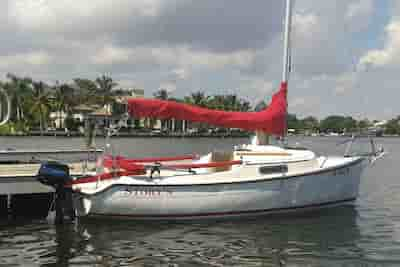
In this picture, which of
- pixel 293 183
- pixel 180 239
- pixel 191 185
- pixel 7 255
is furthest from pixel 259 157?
pixel 7 255

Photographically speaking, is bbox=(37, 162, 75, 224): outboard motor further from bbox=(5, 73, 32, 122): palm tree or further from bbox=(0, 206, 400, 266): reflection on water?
bbox=(5, 73, 32, 122): palm tree

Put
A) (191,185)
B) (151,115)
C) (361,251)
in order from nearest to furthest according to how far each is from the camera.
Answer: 1. (361,251)
2. (191,185)
3. (151,115)

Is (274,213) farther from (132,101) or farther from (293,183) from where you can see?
(132,101)

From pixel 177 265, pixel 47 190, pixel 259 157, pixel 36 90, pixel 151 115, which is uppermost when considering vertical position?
pixel 36 90

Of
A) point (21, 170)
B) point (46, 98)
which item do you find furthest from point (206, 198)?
point (46, 98)

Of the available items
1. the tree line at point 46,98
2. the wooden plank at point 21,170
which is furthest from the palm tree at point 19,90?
the wooden plank at point 21,170

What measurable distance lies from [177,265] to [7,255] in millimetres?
3952

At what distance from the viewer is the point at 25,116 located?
3703 inches

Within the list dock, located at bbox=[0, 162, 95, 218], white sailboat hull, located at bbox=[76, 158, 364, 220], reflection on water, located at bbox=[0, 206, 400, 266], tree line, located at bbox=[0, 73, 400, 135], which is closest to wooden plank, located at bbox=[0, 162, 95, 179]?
dock, located at bbox=[0, 162, 95, 218]

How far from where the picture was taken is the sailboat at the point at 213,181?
14.0 metres

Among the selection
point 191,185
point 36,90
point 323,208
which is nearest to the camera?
point 191,185

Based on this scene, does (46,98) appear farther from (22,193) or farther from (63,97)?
(22,193)

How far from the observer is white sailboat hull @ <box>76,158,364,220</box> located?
45.6 feet

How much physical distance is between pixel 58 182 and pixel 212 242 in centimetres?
457
